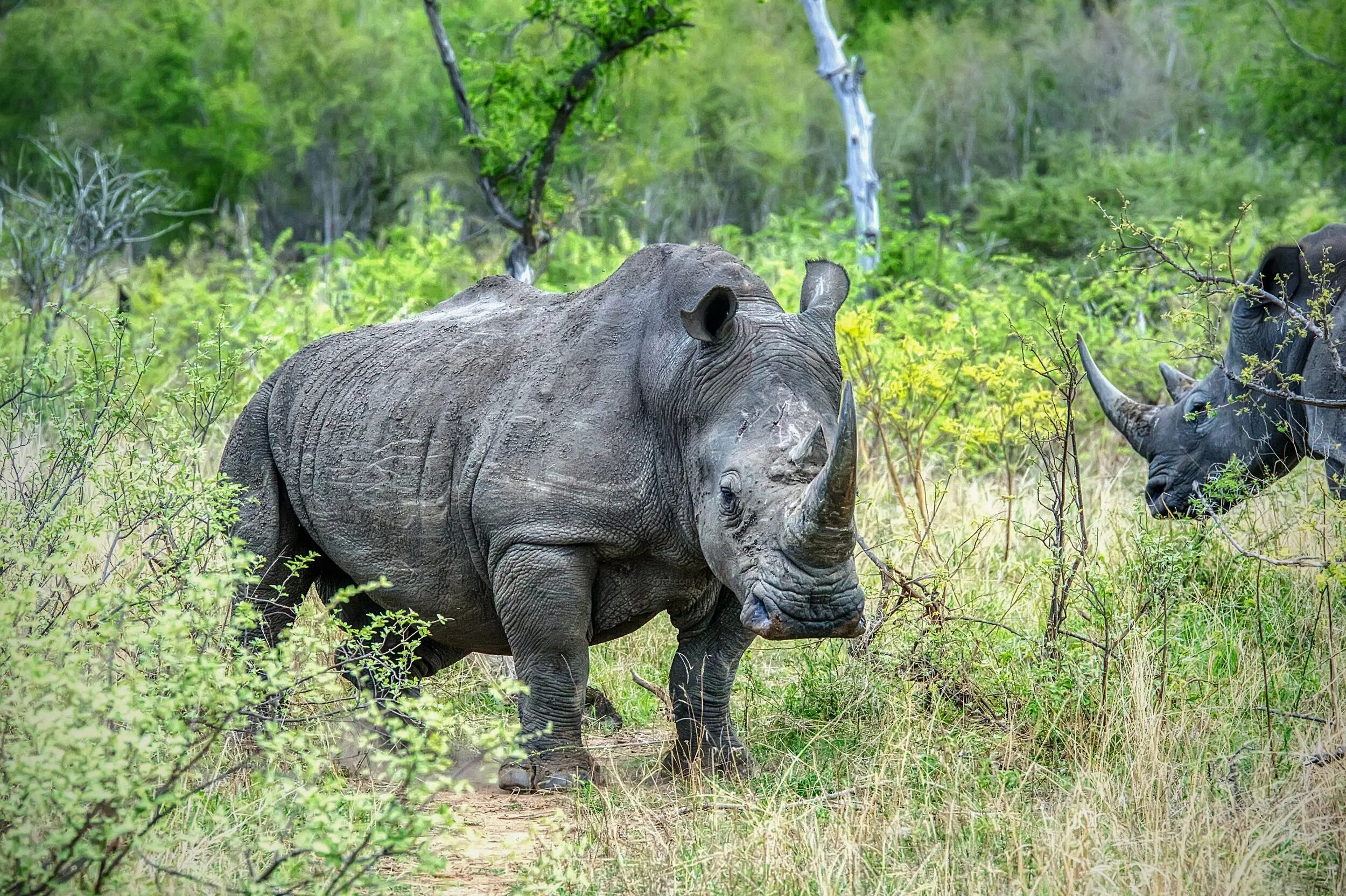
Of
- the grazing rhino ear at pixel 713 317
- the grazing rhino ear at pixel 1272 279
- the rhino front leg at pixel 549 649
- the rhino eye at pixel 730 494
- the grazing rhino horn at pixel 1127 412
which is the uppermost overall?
the grazing rhino ear at pixel 713 317

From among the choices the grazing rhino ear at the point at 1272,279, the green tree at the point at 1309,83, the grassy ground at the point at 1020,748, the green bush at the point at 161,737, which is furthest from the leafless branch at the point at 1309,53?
the green bush at the point at 161,737

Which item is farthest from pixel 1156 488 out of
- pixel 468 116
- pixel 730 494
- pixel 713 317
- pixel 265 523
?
pixel 468 116

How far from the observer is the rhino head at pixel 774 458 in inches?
184

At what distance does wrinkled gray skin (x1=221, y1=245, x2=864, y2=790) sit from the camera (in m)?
4.98

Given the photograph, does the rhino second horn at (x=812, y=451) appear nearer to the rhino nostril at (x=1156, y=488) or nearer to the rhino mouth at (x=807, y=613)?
the rhino mouth at (x=807, y=613)

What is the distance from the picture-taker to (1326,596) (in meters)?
6.55

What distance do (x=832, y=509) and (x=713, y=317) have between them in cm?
102

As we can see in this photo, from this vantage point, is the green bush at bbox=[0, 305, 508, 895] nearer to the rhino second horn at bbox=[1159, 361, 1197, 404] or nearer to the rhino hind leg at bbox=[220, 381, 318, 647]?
the rhino hind leg at bbox=[220, 381, 318, 647]

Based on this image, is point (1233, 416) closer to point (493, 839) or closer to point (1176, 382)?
point (1176, 382)

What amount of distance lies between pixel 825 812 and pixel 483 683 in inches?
98.4

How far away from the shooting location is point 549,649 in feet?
18.1

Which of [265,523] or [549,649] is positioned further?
[265,523]

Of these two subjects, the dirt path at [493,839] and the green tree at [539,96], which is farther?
the green tree at [539,96]

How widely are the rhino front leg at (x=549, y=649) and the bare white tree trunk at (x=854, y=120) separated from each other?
922 cm
